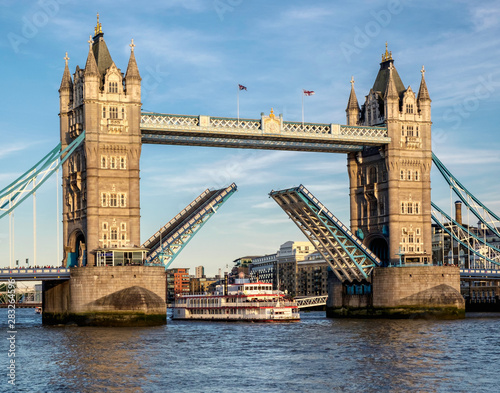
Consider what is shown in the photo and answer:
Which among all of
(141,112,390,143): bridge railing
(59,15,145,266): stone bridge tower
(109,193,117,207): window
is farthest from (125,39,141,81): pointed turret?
(109,193,117,207): window

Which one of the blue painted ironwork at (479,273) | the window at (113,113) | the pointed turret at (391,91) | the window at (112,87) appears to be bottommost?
the blue painted ironwork at (479,273)

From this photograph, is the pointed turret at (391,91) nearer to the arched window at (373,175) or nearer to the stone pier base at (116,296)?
the arched window at (373,175)

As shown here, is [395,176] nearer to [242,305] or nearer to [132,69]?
[242,305]

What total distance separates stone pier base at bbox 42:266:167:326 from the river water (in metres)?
2.07

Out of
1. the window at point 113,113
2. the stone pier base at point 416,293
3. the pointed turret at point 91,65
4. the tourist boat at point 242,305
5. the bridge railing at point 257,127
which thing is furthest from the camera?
the tourist boat at point 242,305

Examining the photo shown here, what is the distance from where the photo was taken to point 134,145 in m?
83.1

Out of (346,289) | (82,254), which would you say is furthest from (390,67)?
(82,254)

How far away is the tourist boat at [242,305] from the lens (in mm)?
95312

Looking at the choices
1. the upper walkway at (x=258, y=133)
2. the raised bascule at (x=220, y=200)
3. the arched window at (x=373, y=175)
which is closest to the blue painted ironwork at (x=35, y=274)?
the raised bascule at (x=220, y=200)

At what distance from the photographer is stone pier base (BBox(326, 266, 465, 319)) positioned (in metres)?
90.0

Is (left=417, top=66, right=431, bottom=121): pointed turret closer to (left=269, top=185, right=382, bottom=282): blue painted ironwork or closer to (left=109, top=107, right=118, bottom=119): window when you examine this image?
(left=269, top=185, right=382, bottom=282): blue painted ironwork

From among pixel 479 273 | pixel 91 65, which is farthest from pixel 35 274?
pixel 479 273

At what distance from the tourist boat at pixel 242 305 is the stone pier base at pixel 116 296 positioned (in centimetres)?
1740

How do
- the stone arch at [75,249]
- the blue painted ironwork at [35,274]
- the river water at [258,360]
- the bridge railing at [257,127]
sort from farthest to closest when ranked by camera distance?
the bridge railing at [257,127] < the stone arch at [75,249] < the blue painted ironwork at [35,274] < the river water at [258,360]
